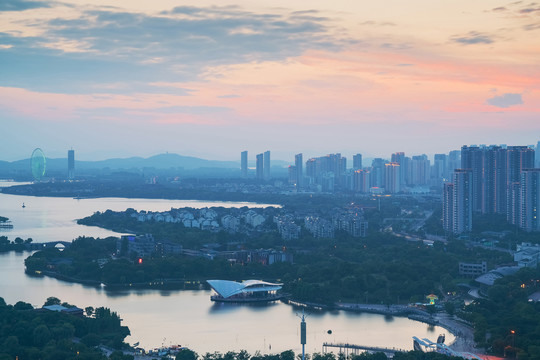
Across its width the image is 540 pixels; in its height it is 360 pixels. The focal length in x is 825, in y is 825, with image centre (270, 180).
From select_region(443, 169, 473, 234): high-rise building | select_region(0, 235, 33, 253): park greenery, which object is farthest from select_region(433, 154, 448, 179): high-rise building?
select_region(0, 235, 33, 253): park greenery

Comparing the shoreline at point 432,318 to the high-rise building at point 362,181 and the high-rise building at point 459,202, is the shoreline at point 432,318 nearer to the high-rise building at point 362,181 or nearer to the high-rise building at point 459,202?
the high-rise building at point 459,202

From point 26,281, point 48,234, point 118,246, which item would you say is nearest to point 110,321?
point 26,281

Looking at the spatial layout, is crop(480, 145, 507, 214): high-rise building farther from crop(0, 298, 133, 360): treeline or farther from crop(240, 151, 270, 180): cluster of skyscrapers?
crop(240, 151, 270, 180): cluster of skyscrapers

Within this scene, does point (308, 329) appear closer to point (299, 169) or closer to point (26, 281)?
point (26, 281)

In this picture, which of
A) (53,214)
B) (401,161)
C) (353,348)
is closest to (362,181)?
(401,161)

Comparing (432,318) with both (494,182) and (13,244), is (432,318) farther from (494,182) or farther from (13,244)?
(494,182)
